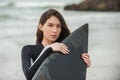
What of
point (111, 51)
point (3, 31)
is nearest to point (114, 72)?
point (111, 51)

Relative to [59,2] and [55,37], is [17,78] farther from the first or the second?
[55,37]

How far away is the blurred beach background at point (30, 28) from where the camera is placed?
3166 mm

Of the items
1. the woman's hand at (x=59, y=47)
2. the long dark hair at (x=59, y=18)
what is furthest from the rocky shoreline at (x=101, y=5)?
the woman's hand at (x=59, y=47)

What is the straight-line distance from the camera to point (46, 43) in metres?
1.42

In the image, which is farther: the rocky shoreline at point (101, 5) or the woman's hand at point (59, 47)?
the rocky shoreline at point (101, 5)

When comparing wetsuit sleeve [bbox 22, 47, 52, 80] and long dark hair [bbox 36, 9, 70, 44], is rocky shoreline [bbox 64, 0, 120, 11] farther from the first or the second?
wetsuit sleeve [bbox 22, 47, 52, 80]

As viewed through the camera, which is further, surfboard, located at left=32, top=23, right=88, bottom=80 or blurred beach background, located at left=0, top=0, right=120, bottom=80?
blurred beach background, located at left=0, top=0, right=120, bottom=80

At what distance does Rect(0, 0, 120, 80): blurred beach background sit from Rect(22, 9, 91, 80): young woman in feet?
5.47

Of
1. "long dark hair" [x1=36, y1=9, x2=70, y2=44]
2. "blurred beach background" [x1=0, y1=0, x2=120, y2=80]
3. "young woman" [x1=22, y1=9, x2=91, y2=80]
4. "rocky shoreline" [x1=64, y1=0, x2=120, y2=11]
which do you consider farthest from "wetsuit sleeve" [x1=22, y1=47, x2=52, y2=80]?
"rocky shoreline" [x1=64, y1=0, x2=120, y2=11]

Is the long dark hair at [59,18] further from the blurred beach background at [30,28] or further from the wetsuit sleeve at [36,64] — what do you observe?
the blurred beach background at [30,28]

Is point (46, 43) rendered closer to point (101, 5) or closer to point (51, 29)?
point (51, 29)

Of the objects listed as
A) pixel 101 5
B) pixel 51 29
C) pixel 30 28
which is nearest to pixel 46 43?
pixel 51 29

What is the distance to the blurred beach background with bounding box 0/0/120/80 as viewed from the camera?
317 centimetres

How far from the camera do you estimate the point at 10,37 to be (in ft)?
10.5
